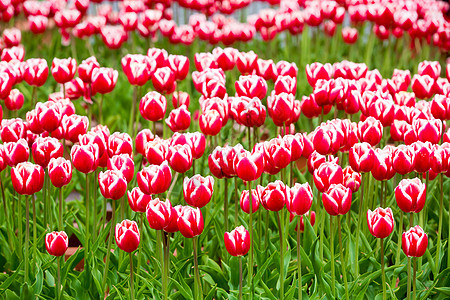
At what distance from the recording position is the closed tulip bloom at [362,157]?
2.33 meters

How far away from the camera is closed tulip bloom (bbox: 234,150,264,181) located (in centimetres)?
218

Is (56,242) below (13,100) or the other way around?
below

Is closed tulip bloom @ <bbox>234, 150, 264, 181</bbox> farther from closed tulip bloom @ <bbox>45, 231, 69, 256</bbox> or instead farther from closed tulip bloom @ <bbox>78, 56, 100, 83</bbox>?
closed tulip bloom @ <bbox>78, 56, 100, 83</bbox>

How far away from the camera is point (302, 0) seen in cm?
582

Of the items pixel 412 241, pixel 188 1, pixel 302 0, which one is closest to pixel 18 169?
pixel 412 241

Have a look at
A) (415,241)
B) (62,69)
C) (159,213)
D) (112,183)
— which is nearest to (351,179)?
(415,241)

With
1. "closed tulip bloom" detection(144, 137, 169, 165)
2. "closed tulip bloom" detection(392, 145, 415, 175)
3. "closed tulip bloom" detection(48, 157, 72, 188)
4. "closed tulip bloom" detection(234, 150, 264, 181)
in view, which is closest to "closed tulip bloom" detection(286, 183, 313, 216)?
"closed tulip bloom" detection(234, 150, 264, 181)

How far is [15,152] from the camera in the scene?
2.49 metres

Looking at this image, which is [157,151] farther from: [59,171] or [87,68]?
[87,68]

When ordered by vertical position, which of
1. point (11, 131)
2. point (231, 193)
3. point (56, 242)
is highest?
point (11, 131)

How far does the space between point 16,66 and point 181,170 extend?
4.31 ft

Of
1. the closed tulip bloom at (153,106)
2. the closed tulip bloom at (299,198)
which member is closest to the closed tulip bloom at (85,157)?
the closed tulip bloom at (153,106)

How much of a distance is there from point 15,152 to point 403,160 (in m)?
1.36

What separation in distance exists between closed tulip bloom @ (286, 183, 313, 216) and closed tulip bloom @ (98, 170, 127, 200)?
544 millimetres
